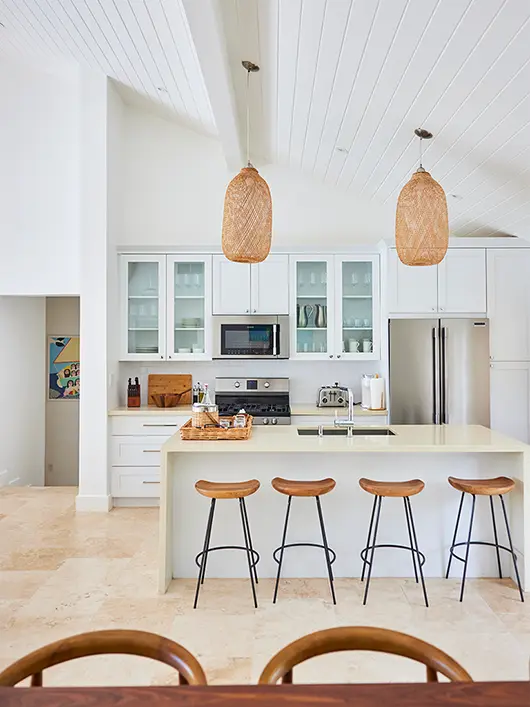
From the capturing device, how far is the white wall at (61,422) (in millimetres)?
6801

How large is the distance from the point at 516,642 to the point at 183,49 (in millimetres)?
4281

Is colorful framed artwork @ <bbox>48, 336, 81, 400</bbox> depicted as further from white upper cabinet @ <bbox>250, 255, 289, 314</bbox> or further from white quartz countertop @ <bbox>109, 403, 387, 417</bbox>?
white upper cabinet @ <bbox>250, 255, 289, 314</bbox>

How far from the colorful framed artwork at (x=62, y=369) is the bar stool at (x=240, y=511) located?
3.95 m

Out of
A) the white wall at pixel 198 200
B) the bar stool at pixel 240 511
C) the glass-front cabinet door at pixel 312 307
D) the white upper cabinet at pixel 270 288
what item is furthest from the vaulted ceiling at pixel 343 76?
the bar stool at pixel 240 511

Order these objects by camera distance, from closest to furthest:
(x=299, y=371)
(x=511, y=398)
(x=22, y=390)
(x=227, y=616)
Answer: (x=227, y=616) → (x=511, y=398) → (x=299, y=371) → (x=22, y=390)

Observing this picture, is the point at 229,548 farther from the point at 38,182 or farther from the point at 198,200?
the point at 38,182

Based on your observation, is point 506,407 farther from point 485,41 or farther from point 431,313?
point 485,41

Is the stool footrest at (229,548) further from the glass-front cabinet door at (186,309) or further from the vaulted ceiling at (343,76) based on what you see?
the vaulted ceiling at (343,76)

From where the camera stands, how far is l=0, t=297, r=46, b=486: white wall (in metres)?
5.87

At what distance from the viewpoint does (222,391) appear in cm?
546

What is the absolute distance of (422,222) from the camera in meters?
3.13

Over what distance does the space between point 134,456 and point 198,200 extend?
2625mm

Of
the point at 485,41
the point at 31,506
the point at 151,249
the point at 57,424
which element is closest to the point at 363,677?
the point at 485,41

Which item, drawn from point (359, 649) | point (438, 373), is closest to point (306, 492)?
point (359, 649)
